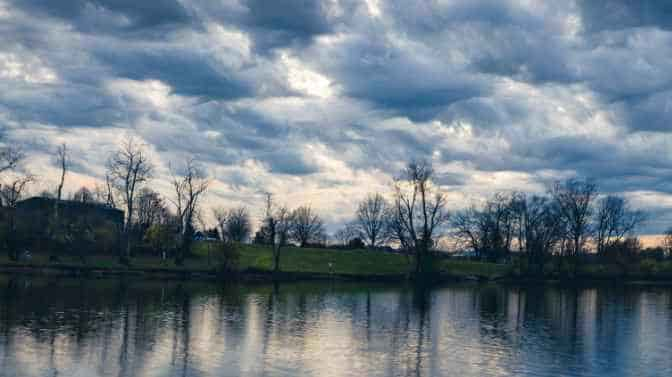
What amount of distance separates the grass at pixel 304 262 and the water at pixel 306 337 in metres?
28.4

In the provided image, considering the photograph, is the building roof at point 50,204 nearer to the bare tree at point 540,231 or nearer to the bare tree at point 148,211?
the bare tree at point 148,211

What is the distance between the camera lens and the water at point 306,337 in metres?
23.9

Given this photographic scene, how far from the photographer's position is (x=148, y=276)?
258 feet

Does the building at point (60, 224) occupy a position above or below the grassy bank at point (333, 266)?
above

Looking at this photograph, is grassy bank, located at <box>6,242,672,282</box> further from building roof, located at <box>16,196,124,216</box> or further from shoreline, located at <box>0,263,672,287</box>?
building roof, located at <box>16,196,124,216</box>

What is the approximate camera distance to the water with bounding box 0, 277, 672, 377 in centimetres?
2386

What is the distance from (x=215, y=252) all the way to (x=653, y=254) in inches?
4172

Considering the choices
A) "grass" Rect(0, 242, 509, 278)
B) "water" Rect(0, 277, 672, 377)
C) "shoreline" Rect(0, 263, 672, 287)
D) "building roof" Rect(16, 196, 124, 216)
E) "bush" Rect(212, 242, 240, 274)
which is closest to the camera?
"water" Rect(0, 277, 672, 377)

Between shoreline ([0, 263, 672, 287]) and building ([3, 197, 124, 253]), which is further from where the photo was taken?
building ([3, 197, 124, 253])

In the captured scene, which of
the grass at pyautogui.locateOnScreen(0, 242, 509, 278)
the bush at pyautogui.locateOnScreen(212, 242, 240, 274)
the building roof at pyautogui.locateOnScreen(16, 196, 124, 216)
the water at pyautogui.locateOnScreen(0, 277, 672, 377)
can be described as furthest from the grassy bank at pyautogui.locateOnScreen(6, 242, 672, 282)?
the water at pyautogui.locateOnScreen(0, 277, 672, 377)

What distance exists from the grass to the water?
28.4m

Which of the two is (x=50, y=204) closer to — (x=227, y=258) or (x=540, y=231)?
(x=227, y=258)

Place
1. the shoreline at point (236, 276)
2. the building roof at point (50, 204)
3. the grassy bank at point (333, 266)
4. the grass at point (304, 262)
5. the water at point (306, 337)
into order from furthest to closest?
1. the building roof at point (50, 204)
2. the grass at point (304, 262)
3. the grassy bank at point (333, 266)
4. the shoreline at point (236, 276)
5. the water at point (306, 337)

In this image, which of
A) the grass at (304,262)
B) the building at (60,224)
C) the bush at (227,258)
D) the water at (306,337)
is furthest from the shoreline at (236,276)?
the water at (306,337)
